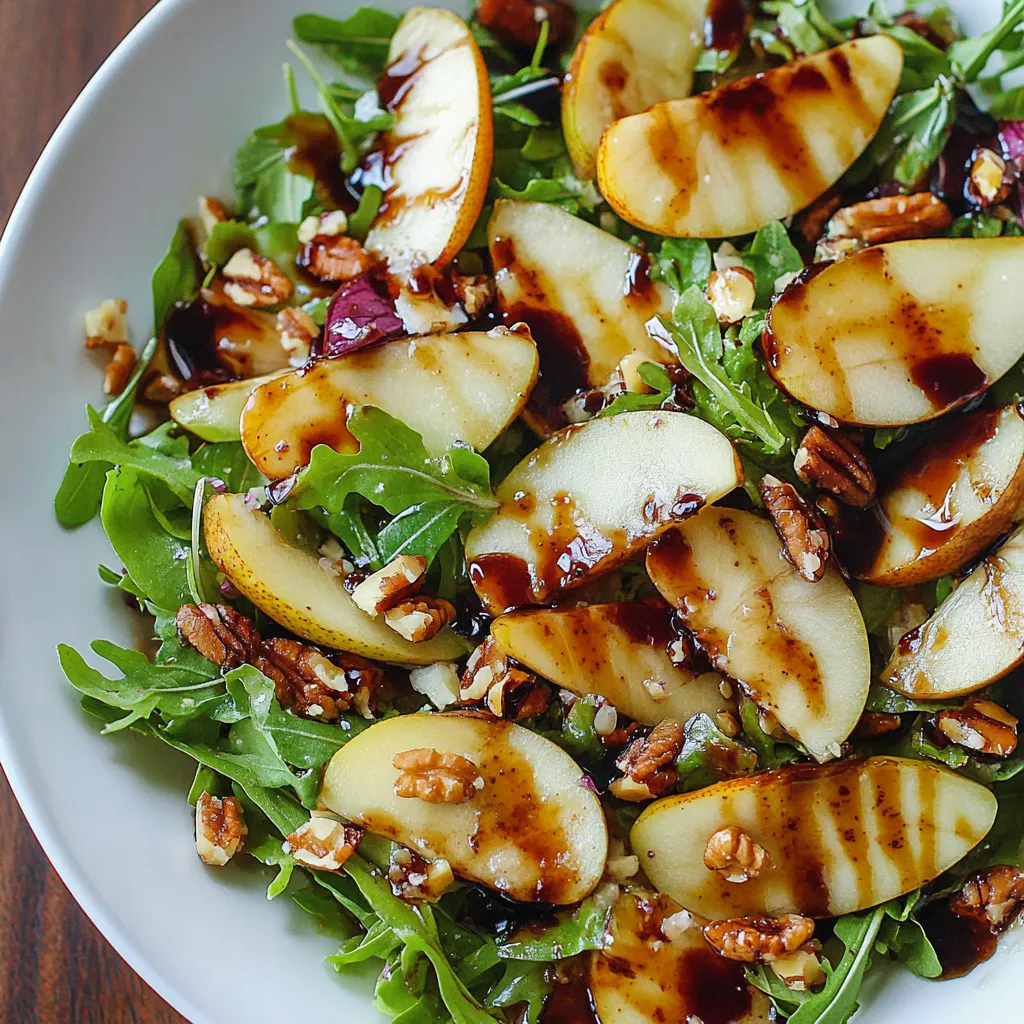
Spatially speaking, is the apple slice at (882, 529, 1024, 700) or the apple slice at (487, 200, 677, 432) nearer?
the apple slice at (882, 529, 1024, 700)

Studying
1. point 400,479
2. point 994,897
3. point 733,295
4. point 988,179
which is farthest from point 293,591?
point 988,179

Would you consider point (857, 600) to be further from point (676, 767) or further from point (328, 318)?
point (328, 318)

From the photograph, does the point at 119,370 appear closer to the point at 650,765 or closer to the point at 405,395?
the point at 405,395

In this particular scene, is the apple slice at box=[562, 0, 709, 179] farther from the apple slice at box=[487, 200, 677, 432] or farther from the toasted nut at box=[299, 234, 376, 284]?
the toasted nut at box=[299, 234, 376, 284]

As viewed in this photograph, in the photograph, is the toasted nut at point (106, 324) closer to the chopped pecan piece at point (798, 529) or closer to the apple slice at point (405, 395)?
the apple slice at point (405, 395)

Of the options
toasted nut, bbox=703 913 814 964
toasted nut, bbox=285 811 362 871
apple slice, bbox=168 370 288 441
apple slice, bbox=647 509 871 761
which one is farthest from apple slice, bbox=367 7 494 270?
toasted nut, bbox=703 913 814 964

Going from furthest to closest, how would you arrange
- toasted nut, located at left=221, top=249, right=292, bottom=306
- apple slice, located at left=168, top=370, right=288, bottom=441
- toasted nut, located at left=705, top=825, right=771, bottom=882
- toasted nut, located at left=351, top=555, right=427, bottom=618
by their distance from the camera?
toasted nut, located at left=221, top=249, right=292, bottom=306, apple slice, located at left=168, top=370, right=288, bottom=441, toasted nut, located at left=351, top=555, right=427, bottom=618, toasted nut, located at left=705, top=825, right=771, bottom=882

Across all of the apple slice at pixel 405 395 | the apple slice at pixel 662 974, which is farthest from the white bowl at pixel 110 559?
the apple slice at pixel 405 395
